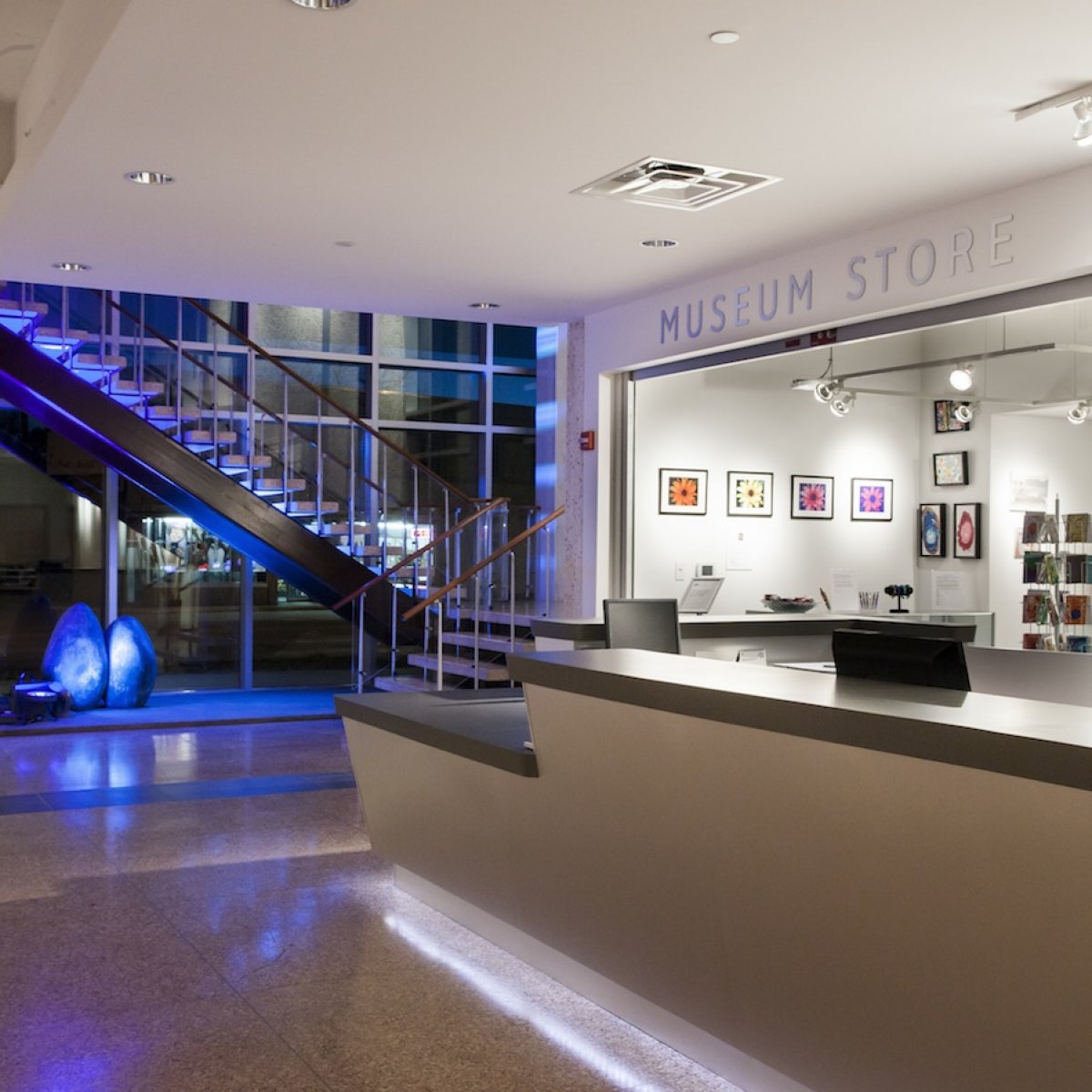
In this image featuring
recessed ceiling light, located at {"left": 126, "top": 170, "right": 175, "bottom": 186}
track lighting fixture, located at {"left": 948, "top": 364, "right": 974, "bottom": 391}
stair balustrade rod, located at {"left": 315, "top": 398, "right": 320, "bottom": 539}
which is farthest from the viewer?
stair balustrade rod, located at {"left": 315, "top": 398, "right": 320, "bottom": 539}

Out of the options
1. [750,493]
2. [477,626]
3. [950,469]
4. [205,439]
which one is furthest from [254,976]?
[950,469]

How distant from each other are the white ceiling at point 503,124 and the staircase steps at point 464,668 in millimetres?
3328

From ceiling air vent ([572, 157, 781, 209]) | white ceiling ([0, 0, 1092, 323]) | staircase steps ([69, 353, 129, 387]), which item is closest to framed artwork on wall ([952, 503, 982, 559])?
white ceiling ([0, 0, 1092, 323])

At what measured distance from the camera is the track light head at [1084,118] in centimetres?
479

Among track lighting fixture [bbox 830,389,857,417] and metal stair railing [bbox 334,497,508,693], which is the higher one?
track lighting fixture [bbox 830,389,857,417]

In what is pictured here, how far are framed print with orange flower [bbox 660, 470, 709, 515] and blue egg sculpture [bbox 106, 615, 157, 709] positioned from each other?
4.73 meters

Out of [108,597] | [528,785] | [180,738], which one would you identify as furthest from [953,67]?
[108,597]

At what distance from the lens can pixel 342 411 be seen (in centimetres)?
1125

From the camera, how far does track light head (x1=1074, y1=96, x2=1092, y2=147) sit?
4.79 meters

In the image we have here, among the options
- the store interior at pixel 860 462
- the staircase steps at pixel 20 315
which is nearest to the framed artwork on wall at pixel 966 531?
the store interior at pixel 860 462

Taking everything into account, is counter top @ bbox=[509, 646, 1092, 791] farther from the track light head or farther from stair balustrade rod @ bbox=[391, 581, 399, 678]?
stair balustrade rod @ bbox=[391, 581, 399, 678]

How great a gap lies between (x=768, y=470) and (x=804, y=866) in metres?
7.40

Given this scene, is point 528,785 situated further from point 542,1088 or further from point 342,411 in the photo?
point 342,411

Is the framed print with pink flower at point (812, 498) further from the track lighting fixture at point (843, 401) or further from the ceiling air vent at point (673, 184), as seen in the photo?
the ceiling air vent at point (673, 184)
